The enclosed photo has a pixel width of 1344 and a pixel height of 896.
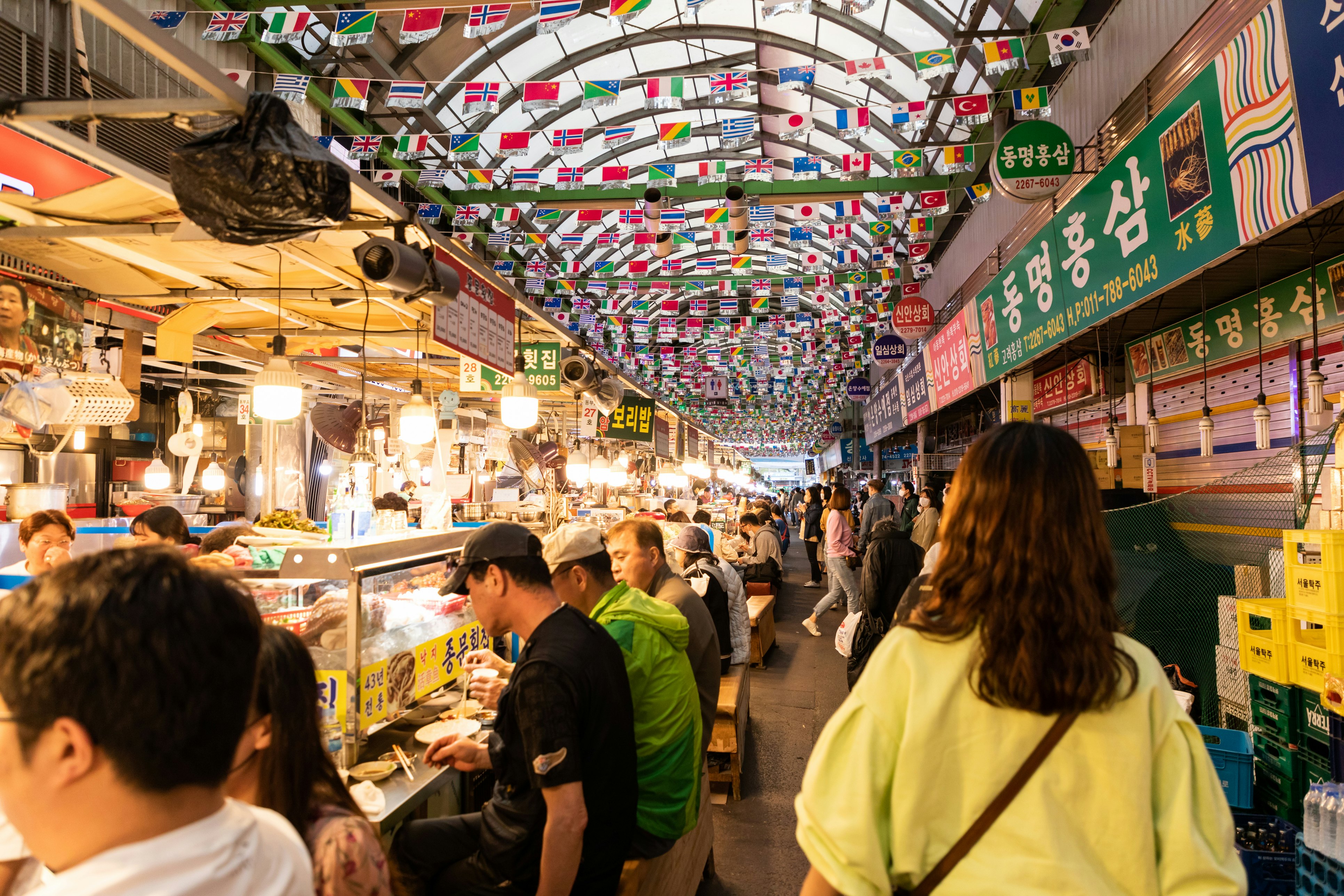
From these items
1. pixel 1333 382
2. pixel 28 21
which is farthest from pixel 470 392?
pixel 1333 382

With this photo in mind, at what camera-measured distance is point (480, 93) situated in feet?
23.2

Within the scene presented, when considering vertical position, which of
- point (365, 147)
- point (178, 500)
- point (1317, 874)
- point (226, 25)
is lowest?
point (1317, 874)

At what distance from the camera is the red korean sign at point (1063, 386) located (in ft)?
30.2

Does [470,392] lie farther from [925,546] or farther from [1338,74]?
[1338,74]

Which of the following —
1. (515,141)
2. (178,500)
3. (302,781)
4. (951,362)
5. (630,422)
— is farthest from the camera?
(178,500)

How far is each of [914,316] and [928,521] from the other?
15.5 ft

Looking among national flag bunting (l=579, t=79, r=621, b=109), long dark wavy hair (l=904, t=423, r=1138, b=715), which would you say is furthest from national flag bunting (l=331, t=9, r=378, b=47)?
long dark wavy hair (l=904, t=423, r=1138, b=715)

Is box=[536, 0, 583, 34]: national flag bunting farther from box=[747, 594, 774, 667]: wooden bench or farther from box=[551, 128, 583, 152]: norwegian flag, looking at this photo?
box=[747, 594, 774, 667]: wooden bench

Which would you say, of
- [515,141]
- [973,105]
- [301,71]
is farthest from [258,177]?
[301,71]

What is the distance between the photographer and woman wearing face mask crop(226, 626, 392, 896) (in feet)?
5.96

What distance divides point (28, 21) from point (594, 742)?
7.50 metres

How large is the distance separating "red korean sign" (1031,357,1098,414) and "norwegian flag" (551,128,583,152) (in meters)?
6.36

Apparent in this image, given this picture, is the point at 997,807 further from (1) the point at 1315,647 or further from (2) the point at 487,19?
(2) the point at 487,19

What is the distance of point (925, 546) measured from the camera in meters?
9.89
